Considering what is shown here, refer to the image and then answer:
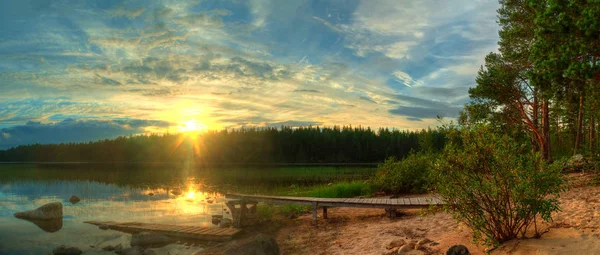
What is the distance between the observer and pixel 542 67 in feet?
43.7

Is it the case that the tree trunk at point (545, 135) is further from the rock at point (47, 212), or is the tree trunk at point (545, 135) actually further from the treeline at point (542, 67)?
the rock at point (47, 212)

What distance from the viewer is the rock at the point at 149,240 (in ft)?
42.6

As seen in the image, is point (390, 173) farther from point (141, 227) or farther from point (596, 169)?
point (141, 227)

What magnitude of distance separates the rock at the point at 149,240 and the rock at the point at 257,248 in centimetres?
508

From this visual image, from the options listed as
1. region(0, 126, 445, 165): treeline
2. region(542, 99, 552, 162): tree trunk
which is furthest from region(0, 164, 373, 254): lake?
region(0, 126, 445, 165): treeline

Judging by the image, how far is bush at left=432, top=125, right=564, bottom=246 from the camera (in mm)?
6605

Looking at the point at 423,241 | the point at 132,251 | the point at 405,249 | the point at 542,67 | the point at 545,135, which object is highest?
the point at 542,67

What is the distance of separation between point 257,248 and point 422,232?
433 centimetres

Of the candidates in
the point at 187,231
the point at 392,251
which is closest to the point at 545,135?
the point at 392,251

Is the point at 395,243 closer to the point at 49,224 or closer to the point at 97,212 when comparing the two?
the point at 49,224

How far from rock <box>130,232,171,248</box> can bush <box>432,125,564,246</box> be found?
9.98 metres

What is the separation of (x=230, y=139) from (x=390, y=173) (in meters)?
82.0

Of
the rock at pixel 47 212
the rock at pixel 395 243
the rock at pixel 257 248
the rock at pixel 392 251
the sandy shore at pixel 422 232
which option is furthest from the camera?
the rock at pixel 47 212

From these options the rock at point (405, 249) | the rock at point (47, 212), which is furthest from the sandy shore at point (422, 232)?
the rock at point (47, 212)
